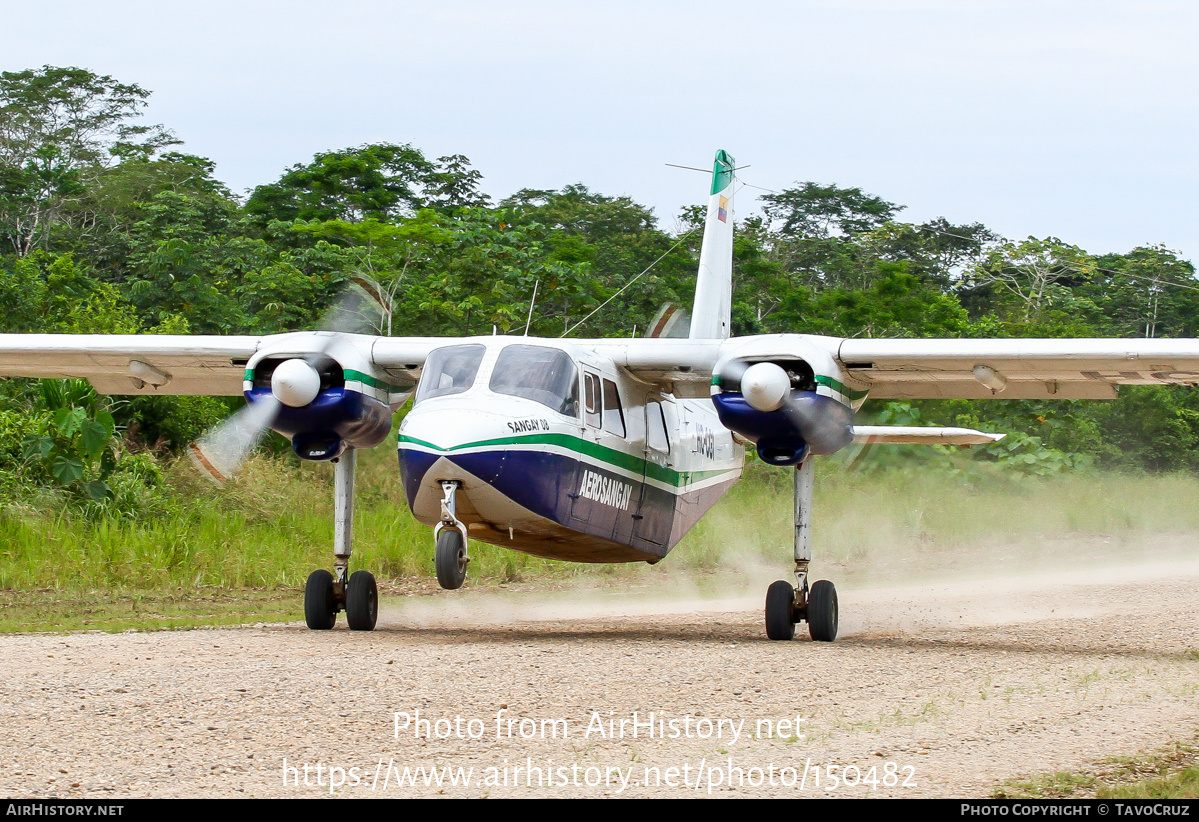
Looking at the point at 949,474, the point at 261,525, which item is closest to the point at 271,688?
the point at 261,525

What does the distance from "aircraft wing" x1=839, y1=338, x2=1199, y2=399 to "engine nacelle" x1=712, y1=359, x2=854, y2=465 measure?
22.5 inches

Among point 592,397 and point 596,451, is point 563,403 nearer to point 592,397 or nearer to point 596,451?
point 592,397

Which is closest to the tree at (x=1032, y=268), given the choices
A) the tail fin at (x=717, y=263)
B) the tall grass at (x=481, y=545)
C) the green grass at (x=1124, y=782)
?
the tall grass at (x=481, y=545)

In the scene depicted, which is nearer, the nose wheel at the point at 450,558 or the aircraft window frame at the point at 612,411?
the nose wheel at the point at 450,558

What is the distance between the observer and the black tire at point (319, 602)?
42.6 feet

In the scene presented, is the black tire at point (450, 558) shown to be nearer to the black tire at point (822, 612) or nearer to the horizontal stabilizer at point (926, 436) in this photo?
the black tire at point (822, 612)

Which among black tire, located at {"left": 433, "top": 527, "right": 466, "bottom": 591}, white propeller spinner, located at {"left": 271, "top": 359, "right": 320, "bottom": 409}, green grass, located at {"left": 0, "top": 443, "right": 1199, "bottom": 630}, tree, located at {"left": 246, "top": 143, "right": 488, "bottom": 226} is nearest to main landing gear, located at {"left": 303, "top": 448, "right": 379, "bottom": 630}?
white propeller spinner, located at {"left": 271, "top": 359, "right": 320, "bottom": 409}

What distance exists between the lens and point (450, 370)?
11.8m

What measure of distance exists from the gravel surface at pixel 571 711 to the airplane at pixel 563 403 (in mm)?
1120

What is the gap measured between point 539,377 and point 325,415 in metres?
2.37

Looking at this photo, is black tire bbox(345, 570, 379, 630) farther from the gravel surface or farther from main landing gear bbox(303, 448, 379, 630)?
A: the gravel surface

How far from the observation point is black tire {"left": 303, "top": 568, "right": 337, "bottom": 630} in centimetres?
1298

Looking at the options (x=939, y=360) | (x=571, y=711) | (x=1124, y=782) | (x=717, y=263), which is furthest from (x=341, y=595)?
(x=1124, y=782)
